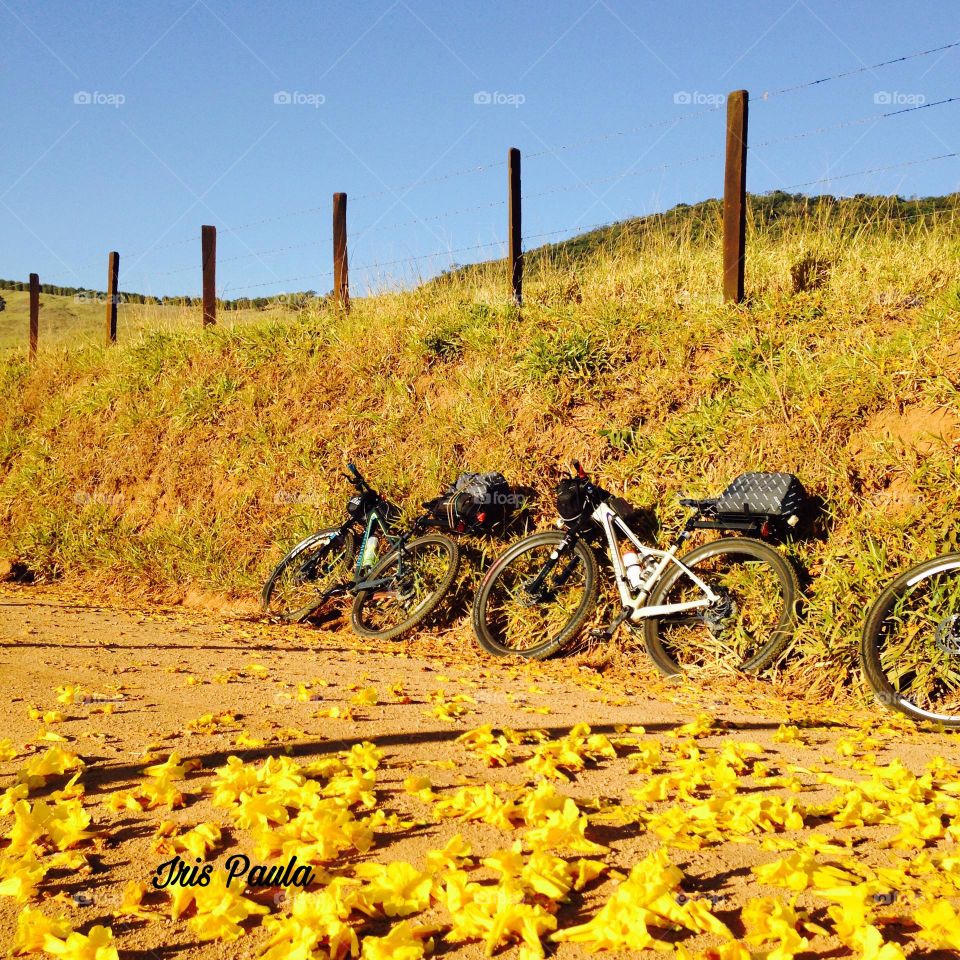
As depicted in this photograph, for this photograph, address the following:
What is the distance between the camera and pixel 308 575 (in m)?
7.15

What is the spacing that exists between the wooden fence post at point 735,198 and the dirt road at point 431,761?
3603mm

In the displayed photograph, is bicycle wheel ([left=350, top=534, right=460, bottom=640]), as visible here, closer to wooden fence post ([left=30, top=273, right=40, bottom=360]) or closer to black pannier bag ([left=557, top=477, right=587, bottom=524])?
black pannier bag ([left=557, top=477, right=587, bottom=524])

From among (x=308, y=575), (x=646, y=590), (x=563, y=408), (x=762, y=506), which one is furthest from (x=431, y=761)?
(x=308, y=575)

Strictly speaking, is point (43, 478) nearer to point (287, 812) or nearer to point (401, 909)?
point (287, 812)

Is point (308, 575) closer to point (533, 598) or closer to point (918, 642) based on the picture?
point (533, 598)

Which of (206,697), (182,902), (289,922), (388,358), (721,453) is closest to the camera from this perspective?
(289,922)

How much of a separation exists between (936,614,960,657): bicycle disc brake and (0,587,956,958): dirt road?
1.49 feet

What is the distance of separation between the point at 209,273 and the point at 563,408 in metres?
7.50

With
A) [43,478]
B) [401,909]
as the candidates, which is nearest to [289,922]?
[401,909]

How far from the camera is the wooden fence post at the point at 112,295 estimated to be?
13617 millimetres

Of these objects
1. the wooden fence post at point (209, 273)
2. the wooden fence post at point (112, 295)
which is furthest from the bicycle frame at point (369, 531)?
the wooden fence post at point (112, 295)

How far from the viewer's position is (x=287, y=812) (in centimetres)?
256

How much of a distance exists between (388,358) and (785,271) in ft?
12.7

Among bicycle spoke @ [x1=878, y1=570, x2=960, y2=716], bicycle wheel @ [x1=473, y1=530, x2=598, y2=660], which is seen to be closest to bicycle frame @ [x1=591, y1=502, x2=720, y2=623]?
bicycle wheel @ [x1=473, y1=530, x2=598, y2=660]
